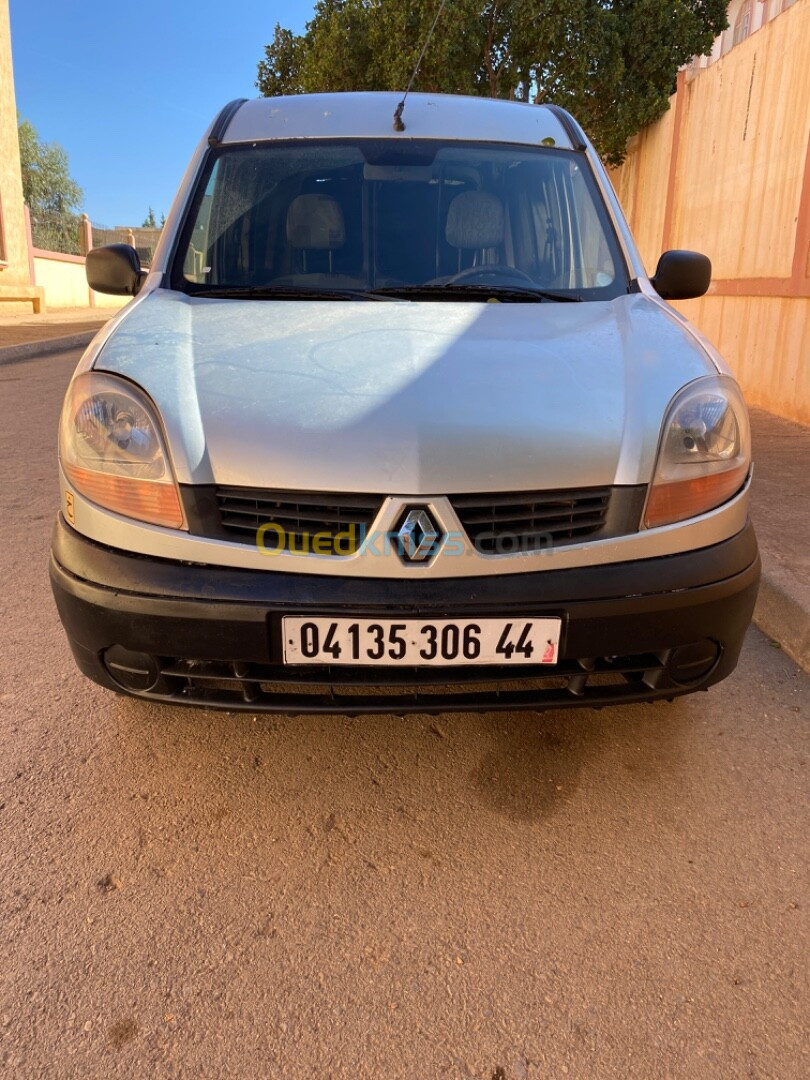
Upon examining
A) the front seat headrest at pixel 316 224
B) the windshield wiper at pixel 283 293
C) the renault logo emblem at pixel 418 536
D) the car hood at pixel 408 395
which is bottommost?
the renault logo emblem at pixel 418 536

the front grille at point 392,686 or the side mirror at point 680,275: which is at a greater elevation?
the side mirror at point 680,275

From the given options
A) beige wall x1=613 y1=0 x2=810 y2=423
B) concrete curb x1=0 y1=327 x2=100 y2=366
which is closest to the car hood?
beige wall x1=613 y1=0 x2=810 y2=423

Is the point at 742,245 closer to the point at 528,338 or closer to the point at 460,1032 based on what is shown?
the point at 528,338

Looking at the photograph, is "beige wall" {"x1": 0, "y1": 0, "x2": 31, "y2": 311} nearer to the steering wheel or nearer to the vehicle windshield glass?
the vehicle windshield glass

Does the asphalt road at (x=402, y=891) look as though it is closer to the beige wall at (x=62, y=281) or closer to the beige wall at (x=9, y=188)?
the beige wall at (x=9, y=188)

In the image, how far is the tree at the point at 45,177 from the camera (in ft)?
164

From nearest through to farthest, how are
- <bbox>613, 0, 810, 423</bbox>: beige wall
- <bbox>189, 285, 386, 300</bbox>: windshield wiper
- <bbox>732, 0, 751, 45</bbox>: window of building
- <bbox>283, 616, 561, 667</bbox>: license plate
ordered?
<bbox>283, 616, 561, 667</bbox>: license plate → <bbox>189, 285, 386, 300</bbox>: windshield wiper → <bbox>613, 0, 810, 423</bbox>: beige wall → <bbox>732, 0, 751, 45</bbox>: window of building

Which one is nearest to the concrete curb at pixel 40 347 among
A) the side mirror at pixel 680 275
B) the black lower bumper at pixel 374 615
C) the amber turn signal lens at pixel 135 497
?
the side mirror at pixel 680 275

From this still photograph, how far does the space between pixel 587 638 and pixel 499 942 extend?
656 millimetres

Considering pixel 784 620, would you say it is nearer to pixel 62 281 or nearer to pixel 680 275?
pixel 680 275

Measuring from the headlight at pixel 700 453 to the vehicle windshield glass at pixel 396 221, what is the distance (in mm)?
737

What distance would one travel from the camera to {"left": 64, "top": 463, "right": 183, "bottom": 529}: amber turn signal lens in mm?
1908

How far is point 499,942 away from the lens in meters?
1.70

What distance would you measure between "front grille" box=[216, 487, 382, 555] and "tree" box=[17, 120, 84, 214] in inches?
2172
